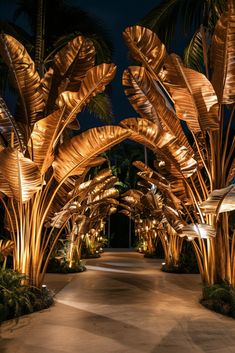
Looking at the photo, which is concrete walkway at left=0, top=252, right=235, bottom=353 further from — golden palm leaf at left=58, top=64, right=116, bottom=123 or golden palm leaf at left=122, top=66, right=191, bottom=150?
golden palm leaf at left=58, top=64, right=116, bottom=123

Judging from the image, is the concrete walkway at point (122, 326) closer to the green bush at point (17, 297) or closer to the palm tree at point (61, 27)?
the green bush at point (17, 297)

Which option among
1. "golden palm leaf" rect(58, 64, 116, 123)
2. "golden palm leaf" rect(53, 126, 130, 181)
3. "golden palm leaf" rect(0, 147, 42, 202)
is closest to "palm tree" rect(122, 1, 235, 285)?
"golden palm leaf" rect(53, 126, 130, 181)

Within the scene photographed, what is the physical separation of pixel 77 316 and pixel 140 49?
11.8ft

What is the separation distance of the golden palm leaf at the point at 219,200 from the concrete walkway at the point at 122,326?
53.6 inches

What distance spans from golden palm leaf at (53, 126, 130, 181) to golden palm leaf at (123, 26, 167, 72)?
3.60ft

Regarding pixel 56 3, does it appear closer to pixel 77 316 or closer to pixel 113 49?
pixel 113 49

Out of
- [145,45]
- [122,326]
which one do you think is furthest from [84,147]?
[122,326]

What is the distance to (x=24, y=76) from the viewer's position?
224 inches

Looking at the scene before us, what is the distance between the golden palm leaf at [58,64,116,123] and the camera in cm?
538

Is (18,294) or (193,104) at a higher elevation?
(193,104)

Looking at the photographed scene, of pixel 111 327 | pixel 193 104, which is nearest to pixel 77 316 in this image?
pixel 111 327

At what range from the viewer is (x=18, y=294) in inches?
205

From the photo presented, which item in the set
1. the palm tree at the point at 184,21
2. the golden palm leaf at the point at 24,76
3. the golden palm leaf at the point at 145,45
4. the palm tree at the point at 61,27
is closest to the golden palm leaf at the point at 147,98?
the golden palm leaf at the point at 145,45

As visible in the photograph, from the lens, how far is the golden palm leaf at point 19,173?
16.1 feet
